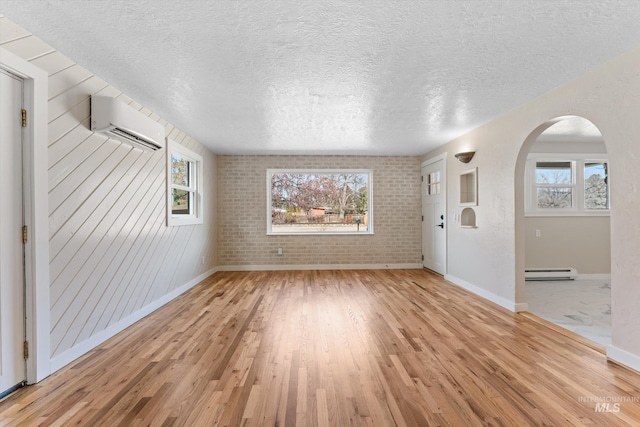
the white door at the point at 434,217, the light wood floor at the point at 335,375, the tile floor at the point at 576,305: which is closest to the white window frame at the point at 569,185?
the tile floor at the point at 576,305

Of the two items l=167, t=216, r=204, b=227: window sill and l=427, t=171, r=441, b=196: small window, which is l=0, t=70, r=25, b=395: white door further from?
l=427, t=171, r=441, b=196: small window

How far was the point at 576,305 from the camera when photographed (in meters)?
3.72

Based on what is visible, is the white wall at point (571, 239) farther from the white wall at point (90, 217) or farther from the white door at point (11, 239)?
the white door at point (11, 239)

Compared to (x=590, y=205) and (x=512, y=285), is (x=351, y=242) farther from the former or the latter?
(x=590, y=205)

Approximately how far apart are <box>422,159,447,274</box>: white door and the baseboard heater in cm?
137

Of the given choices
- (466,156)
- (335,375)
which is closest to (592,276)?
(466,156)

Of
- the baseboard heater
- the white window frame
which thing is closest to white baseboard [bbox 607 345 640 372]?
the baseboard heater

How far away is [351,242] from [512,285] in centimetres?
323

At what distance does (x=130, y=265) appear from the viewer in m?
3.14

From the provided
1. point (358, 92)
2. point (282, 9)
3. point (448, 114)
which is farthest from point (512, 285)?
point (282, 9)

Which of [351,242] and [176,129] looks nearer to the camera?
[176,129]

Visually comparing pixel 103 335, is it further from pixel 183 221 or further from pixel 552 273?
pixel 552 273

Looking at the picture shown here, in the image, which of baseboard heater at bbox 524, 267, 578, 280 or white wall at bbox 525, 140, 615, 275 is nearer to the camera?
baseboard heater at bbox 524, 267, 578, 280

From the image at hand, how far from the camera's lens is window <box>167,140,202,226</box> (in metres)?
4.09
